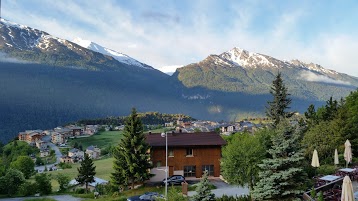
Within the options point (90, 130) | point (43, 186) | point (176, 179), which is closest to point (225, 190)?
point (176, 179)

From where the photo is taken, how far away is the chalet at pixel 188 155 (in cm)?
3775

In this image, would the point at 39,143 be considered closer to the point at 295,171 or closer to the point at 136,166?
the point at 136,166

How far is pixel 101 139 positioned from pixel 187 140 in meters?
102

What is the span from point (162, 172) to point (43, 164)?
83.3 metres

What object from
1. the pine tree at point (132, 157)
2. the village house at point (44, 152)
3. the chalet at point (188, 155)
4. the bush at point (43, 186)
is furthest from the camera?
the village house at point (44, 152)

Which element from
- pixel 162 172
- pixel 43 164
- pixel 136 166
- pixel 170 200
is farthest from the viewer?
pixel 43 164

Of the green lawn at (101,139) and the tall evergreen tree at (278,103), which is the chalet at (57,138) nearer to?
the green lawn at (101,139)

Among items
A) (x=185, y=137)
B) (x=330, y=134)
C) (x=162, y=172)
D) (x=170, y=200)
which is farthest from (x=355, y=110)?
(x=170, y=200)

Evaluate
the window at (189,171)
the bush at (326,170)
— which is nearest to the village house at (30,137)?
the window at (189,171)

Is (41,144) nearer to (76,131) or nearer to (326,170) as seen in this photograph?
(76,131)

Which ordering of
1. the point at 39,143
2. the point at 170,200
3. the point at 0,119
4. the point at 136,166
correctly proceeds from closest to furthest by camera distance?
the point at 170,200, the point at 136,166, the point at 39,143, the point at 0,119

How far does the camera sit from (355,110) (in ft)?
137

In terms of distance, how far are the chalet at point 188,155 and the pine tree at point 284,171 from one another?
18.3 meters

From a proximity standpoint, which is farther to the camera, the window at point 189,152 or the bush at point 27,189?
the bush at point 27,189
